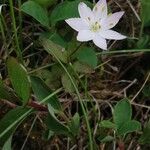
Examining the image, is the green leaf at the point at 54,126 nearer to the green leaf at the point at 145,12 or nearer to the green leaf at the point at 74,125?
the green leaf at the point at 74,125

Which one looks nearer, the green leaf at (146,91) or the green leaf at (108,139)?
the green leaf at (108,139)

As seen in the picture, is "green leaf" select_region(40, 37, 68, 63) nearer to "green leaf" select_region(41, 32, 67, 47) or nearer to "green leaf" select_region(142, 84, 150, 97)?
"green leaf" select_region(41, 32, 67, 47)

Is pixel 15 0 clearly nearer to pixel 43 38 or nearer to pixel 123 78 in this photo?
pixel 43 38

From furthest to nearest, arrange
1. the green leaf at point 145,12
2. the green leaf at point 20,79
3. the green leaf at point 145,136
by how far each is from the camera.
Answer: the green leaf at point 145,12 → the green leaf at point 145,136 → the green leaf at point 20,79

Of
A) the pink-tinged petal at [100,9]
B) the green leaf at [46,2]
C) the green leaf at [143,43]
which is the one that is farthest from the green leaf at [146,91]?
the green leaf at [46,2]

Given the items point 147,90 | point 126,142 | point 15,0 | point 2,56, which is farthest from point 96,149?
point 15,0

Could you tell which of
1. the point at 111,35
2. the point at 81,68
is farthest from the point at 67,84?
the point at 111,35

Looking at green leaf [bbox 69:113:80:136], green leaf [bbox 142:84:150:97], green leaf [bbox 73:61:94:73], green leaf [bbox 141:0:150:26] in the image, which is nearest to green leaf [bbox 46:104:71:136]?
green leaf [bbox 69:113:80:136]
